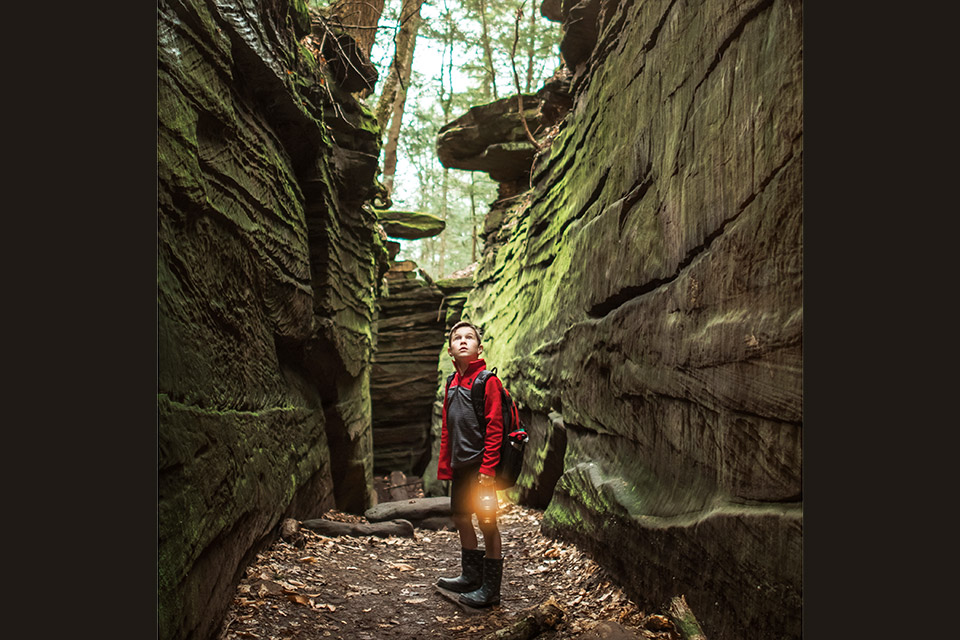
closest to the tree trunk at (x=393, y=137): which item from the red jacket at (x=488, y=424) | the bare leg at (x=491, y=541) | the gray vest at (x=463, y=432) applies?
the red jacket at (x=488, y=424)

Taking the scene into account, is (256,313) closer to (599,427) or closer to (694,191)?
(599,427)

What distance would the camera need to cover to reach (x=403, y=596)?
443 cm

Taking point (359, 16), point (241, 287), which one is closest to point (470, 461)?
point (241, 287)

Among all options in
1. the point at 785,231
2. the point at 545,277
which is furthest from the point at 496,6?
the point at 785,231

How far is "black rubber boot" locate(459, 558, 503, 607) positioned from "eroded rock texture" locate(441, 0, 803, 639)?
0.85 metres

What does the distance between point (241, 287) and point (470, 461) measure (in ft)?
7.59

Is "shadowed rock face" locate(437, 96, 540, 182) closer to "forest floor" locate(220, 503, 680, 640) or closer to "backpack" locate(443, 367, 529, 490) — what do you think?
"backpack" locate(443, 367, 529, 490)

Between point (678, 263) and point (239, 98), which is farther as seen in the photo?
point (239, 98)

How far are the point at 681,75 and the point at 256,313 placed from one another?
12.9 feet

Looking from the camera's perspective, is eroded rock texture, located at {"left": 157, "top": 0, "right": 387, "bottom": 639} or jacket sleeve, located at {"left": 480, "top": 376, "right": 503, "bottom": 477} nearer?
eroded rock texture, located at {"left": 157, "top": 0, "right": 387, "bottom": 639}

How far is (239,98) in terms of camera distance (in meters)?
4.70

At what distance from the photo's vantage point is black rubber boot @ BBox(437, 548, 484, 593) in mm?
4434

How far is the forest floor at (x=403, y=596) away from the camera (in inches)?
137

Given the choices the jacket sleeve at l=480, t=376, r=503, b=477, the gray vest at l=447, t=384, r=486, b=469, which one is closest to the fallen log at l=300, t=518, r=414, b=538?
the gray vest at l=447, t=384, r=486, b=469
